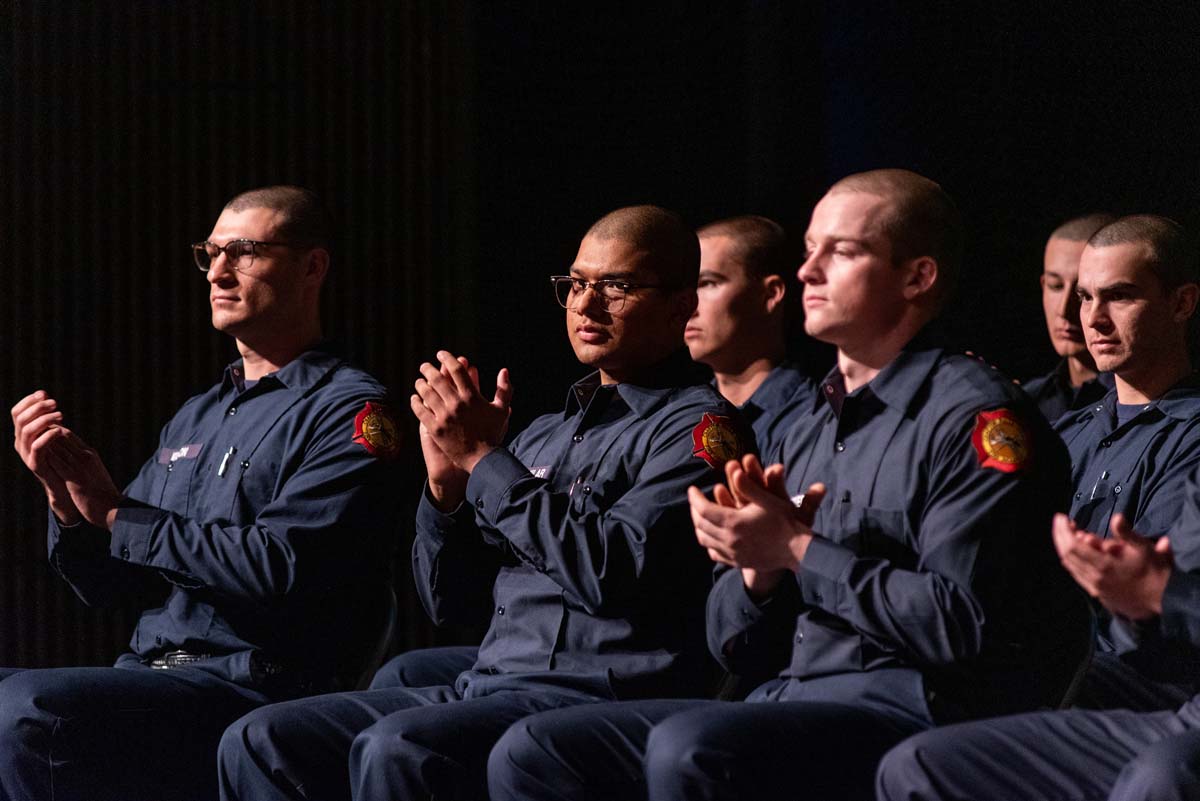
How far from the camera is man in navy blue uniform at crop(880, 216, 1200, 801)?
1903 millimetres

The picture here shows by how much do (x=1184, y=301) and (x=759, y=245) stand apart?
3.62ft

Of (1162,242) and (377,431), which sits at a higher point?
(1162,242)

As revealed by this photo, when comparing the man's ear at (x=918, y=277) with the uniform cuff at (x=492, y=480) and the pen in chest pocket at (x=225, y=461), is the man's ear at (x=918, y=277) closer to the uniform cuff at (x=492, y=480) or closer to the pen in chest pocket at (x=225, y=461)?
the uniform cuff at (x=492, y=480)

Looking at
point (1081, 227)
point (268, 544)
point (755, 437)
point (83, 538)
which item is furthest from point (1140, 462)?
point (83, 538)

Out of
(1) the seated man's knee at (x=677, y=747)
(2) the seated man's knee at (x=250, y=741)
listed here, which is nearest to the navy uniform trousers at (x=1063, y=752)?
(1) the seated man's knee at (x=677, y=747)

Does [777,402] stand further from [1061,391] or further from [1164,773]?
[1164,773]

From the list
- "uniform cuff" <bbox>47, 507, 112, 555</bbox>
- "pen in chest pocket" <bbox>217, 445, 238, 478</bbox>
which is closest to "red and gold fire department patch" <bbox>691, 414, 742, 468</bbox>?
"pen in chest pocket" <bbox>217, 445, 238, 478</bbox>

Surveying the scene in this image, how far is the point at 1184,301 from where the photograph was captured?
3.26 metres

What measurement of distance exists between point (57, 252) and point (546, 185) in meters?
1.41

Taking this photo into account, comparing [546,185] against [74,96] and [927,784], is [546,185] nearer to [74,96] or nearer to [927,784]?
[74,96]

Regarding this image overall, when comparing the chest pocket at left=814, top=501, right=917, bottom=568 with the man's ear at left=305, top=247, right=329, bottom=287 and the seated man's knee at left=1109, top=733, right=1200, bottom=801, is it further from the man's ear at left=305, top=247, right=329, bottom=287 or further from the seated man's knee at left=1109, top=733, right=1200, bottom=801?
the man's ear at left=305, top=247, right=329, bottom=287

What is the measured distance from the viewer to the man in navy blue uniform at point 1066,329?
3.64 meters

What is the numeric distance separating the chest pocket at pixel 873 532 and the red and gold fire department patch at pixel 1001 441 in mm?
156

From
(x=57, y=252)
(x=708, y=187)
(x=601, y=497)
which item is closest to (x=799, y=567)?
(x=601, y=497)
